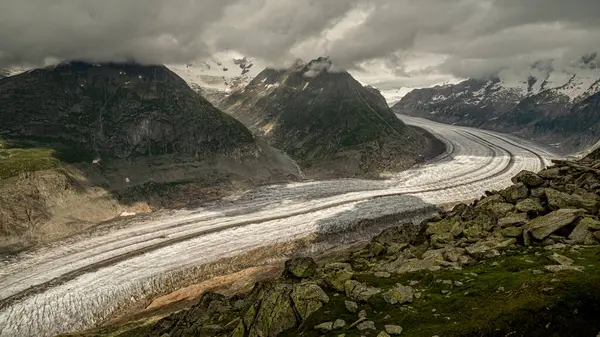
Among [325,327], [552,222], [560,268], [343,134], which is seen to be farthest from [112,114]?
[560,268]

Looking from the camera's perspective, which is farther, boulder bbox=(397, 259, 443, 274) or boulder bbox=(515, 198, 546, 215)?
boulder bbox=(515, 198, 546, 215)

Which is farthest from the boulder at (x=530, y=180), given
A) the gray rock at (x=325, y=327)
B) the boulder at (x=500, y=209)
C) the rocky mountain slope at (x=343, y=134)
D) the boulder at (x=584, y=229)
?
the rocky mountain slope at (x=343, y=134)

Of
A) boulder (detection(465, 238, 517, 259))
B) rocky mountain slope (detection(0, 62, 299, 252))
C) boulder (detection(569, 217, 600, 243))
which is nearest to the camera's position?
boulder (detection(569, 217, 600, 243))

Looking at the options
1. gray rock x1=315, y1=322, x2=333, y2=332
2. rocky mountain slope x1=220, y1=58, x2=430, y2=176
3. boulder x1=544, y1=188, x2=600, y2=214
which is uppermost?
rocky mountain slope x1=220, y1=58, x2=430, y2=176

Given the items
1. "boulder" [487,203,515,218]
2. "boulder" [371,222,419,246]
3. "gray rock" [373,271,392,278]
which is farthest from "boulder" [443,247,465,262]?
"boulder" [371,222,419,246]

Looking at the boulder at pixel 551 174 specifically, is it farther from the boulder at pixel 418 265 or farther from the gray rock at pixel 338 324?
the gray rock at pixel 338 324

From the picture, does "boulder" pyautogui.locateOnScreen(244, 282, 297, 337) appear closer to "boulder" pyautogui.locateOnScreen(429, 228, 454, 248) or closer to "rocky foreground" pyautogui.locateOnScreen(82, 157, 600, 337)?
"rocky foreground" pyautogui.locateOnScreen(82, 157, 600, 337)

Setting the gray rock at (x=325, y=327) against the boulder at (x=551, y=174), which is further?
the boulder at (x=551, y=174)
